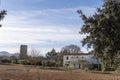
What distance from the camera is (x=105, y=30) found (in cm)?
2844

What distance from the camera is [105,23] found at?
92.3ft

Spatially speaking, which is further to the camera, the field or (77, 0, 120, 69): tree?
the field

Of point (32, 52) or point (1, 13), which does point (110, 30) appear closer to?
point (1, 13)

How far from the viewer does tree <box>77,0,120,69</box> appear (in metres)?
28.0

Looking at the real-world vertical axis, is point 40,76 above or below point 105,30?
below

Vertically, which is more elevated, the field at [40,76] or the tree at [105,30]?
the tree at [105,30]

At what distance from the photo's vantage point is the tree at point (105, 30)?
91.8 feet

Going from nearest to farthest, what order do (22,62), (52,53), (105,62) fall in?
(105,62) < (22,62) < (52,53)

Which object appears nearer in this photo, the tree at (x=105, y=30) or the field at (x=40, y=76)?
the tree at (x=105, y=30)

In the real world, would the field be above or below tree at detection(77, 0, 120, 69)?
below

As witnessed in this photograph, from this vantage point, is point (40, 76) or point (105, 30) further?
point (40, 76)

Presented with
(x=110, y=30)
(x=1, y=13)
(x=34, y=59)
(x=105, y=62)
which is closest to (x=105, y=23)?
(x=110, y=30)

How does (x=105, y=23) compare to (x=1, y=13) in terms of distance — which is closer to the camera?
(x=1, y=13)

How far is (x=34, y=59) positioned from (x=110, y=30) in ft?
260
